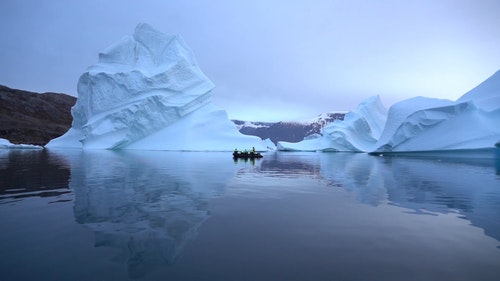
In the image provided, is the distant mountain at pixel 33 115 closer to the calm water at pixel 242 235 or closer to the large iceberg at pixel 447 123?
the large iceberg at pixel 447 123

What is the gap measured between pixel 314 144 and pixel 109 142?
39886 mm

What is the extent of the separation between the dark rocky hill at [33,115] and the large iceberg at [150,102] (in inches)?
1577

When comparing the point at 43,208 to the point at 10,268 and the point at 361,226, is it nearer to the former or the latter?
the point at 10,268

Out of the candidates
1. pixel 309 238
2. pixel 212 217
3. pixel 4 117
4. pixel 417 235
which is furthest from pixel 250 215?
pixel 4 117

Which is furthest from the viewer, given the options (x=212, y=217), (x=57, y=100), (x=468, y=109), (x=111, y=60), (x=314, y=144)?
(x=57, y=100)

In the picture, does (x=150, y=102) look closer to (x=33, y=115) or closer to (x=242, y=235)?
(x=242, y=235)

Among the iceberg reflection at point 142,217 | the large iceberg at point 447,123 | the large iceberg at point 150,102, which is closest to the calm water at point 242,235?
the iceberg reflection at point 142,217

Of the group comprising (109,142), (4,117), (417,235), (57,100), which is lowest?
(417,235)

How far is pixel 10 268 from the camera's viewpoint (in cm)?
338

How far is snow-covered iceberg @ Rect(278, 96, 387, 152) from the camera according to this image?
178ft

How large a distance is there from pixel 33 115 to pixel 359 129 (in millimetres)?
104400

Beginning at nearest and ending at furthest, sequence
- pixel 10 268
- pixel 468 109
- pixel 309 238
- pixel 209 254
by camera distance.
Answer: pixel 10 268, pixel 209 254, pixel 309 238, pixel 468 109

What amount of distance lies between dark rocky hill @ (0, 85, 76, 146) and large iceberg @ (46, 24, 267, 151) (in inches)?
1577

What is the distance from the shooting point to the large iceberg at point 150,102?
42562 mm
